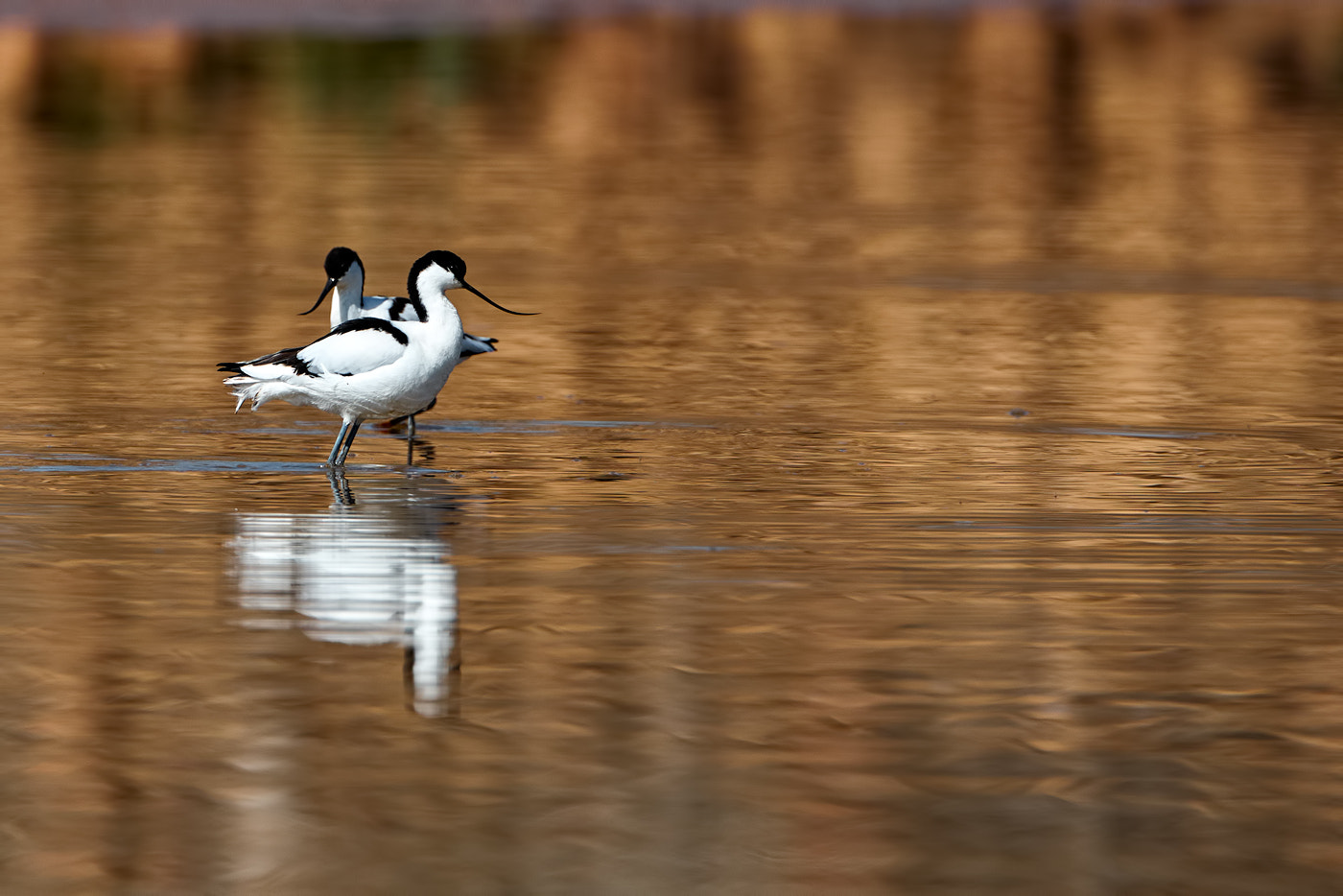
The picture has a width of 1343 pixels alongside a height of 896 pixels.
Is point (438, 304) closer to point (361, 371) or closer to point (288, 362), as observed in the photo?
point (361, 371)

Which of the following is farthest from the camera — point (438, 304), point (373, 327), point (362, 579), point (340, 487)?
point (438, 304)

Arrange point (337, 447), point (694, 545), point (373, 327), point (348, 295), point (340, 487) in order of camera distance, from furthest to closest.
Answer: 1. point (348, 295)
2. point (373, 327)
3. point (337, 447)
4. point (340, 487)
5. point (694, 545)

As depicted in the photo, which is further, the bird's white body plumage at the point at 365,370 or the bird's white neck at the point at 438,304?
the bird's white neck at the point at 438,304

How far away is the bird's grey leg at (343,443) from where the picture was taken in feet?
43.5

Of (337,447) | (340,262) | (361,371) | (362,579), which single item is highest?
(340,262)

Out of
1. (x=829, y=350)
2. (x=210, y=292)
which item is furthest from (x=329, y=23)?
(x=829, y=350)

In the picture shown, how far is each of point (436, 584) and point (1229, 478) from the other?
4373 millimetres

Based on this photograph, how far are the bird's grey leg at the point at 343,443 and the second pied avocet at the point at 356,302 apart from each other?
5.17ft

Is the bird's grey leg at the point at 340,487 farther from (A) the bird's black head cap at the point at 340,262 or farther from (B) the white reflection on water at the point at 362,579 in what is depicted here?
(A) the bird's black head cap at the point at 340,262

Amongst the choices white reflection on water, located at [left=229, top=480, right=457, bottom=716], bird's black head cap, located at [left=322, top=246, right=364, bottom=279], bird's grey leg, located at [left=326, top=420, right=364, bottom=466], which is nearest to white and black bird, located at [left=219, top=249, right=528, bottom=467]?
bird's grey leg, located at [left=326, top=420, right=364, bottom=466]

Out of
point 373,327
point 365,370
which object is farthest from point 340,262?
point 365,370

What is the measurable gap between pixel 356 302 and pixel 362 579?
5940 mm

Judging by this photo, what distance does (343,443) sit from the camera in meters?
13.4

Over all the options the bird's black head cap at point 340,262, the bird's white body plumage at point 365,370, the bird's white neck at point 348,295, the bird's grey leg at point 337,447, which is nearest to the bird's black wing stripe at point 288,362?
the bird's white body plumage at point 365,370
